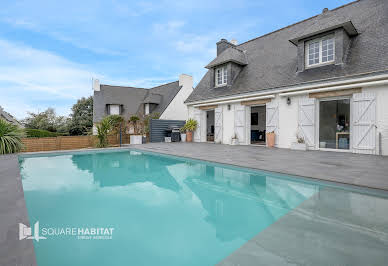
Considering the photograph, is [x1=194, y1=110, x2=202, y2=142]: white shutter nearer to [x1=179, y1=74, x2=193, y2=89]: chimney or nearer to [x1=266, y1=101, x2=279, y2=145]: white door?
[x1=266, y1=101, x2=279, y2=145]: white door

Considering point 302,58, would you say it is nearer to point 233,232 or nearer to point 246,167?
point 246,167

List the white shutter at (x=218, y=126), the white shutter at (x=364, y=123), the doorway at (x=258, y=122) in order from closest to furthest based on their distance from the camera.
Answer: the white shutter at (x=364, y=123)
the white shutter at (x=218, y=126)
the doorway at (x=258, y=122)

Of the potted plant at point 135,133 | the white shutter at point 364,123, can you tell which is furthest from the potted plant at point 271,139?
the potted plant at point 135,133

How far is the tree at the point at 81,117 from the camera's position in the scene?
26625 millimetres

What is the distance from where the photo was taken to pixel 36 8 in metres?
9.49

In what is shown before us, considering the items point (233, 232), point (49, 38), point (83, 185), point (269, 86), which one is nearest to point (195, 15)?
point (269, 86)

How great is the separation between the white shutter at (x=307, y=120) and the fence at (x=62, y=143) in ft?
34.4

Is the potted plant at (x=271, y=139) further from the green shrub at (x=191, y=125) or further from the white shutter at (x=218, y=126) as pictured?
the green shrub at (x=191, y=125)

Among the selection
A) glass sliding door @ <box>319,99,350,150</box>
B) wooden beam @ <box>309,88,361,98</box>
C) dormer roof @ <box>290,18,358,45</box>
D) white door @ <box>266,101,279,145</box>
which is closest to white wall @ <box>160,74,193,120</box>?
white door @ <box>266,101,279,145</box>

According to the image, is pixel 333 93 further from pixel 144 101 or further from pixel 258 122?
pixel 144 101

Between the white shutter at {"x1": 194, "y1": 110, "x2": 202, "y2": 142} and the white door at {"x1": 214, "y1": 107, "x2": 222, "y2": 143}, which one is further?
the white shutter at {"x1": 194, "y1": 110, "x2": 202, "y2": 142}

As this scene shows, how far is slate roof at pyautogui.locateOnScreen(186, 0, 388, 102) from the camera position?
25.7 ft

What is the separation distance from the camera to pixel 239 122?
11367 mm

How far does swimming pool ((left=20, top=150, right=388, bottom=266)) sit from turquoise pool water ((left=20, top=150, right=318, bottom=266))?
0.04ft
